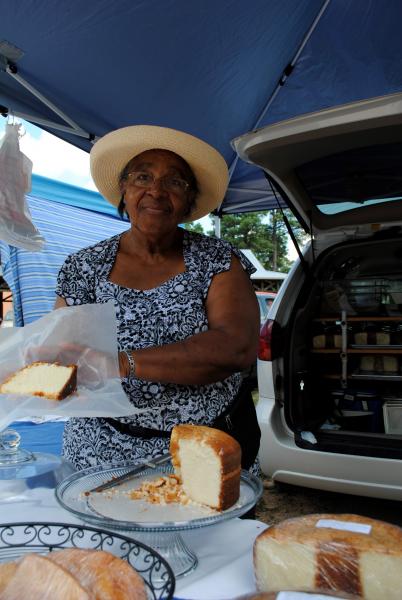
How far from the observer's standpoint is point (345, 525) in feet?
2.61

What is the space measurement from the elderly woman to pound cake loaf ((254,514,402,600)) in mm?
636

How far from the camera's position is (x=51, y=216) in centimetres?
513

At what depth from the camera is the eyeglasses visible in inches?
66.4

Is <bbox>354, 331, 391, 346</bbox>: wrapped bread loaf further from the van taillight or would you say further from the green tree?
the green tree

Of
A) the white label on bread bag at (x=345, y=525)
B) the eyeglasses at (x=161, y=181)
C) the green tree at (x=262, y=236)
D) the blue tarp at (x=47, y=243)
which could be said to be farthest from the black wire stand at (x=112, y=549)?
the green tree at (x=262, y=236)

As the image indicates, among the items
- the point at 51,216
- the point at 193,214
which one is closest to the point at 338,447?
the point at 193,214

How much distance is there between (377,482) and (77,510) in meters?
2.49

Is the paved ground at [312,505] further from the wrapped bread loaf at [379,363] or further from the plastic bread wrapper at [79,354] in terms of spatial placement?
the plastic bread wrapper at [79,354]

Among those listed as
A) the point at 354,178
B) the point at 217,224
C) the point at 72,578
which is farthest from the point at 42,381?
the point at 217,224

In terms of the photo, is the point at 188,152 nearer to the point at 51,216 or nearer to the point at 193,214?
the point at 193,214

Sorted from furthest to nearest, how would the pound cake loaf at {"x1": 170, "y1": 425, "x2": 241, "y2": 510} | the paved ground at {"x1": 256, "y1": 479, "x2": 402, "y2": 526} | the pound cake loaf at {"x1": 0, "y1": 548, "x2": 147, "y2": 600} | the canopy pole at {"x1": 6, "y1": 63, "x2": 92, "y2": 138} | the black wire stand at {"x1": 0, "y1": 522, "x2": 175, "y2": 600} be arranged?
the paved ground at {"x1": 256, "y1": 479, "x2": 402, "y2": 526} → the canopy pole at {"x1": 6, "y1": 63, "x2": 92, "y2": 138} → the pound cake loaf at {"x1": 170, "y1": 425, "x2": 241, "y2": 510} → the black wire stand at {"x1": 0, "y1": 522, "x2": 175, "y2": 600} → the pound cake loaf at {"x1": 0, "y1": 548, "x2": 147, "y2": 600}

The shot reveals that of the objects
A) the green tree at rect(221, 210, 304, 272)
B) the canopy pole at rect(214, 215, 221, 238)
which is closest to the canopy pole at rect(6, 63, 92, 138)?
the canopy pole at rect(214, 215, 221, 238)

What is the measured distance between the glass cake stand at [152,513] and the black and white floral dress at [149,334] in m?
0.34

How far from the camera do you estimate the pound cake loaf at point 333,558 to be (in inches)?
27.7
